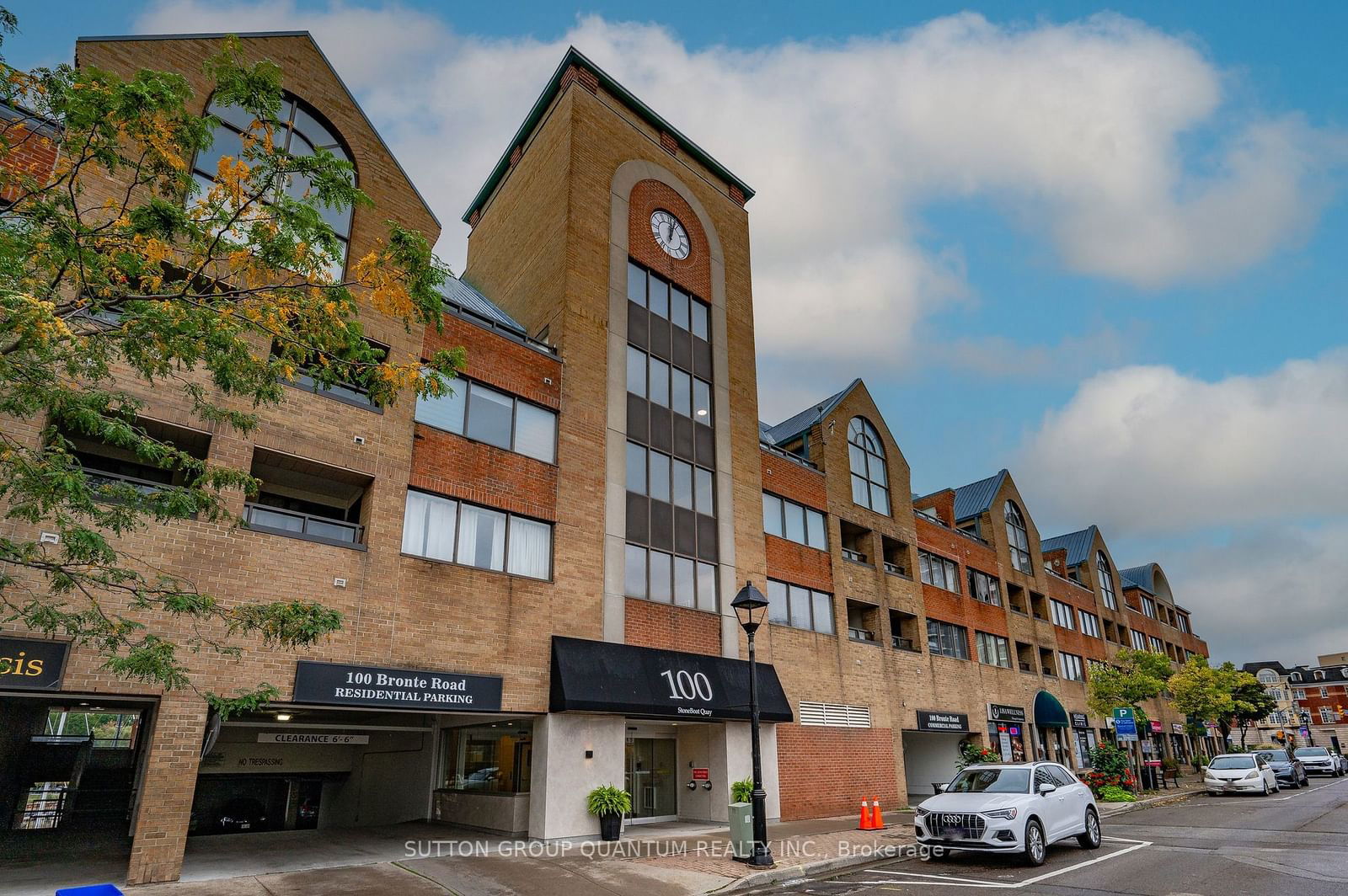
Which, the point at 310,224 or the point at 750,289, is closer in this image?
the point at 310,224

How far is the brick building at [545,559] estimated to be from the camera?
14.0 metres

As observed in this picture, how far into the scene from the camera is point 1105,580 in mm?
51188

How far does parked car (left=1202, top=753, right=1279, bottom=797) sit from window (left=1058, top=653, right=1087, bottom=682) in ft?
34.6

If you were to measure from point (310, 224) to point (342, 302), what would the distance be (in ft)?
3.05

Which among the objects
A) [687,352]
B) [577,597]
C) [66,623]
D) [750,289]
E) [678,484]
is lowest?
[66,623]

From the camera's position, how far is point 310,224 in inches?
305

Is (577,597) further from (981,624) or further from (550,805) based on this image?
(981,624)

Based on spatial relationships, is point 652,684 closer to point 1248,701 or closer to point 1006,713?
point 1006,713

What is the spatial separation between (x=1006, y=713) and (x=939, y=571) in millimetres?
6706

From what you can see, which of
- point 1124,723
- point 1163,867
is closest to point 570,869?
point 1163,867

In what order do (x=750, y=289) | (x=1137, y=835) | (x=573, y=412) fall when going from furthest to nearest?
(x=750, y=289)
(x=573, y=412)
(x=1137, y=835)

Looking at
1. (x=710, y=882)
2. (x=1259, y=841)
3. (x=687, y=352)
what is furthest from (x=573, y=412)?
(x=1259, y=841)

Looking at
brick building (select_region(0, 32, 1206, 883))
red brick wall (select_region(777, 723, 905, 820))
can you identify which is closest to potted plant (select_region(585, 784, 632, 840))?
brick building (select_region(0, 32, 1206, 883))

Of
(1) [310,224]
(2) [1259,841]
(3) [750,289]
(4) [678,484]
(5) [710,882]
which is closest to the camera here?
(1) [310,224]
